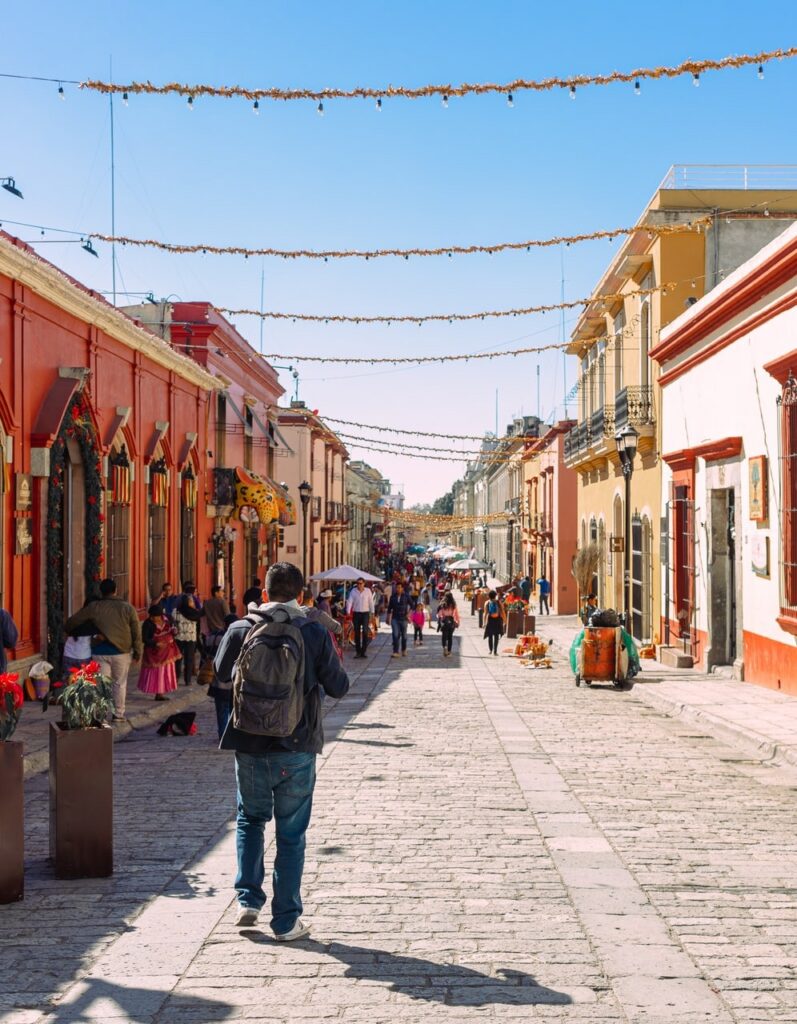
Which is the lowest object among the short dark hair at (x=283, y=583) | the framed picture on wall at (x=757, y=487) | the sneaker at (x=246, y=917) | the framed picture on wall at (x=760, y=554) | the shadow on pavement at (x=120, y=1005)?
the shadow on pavement at (x=120, y=1005)

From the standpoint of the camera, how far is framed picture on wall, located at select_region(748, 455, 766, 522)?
15109 millimetres

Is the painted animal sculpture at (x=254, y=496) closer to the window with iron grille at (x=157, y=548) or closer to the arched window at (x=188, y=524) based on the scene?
the arched window at (x=188, y=524)

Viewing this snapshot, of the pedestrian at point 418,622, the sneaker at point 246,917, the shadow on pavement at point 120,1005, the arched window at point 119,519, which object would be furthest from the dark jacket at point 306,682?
the pedestrian at point 418,622

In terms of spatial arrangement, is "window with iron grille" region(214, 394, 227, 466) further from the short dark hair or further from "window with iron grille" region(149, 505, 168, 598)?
the short dark hair

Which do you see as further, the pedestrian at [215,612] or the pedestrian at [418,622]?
the pedestrian at [418,622]

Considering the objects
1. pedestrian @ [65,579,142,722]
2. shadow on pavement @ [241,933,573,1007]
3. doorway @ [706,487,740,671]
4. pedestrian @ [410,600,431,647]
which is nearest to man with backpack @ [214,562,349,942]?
shadow on pavement @ [241,933,573,1007]

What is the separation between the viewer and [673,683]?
1633 cm

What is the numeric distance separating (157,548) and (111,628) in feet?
30.9

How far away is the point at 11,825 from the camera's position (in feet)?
18.8

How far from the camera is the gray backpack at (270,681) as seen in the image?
5.04m

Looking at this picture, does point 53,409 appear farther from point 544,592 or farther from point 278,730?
point 544,592

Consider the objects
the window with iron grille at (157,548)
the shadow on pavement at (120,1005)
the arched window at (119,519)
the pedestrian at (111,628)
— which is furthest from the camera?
the window with iron grille at (157,548)

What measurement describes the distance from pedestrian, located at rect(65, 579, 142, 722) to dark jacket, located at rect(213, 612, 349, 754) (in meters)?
6.81

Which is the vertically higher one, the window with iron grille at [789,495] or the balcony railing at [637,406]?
the balcony railing at [637,406]
